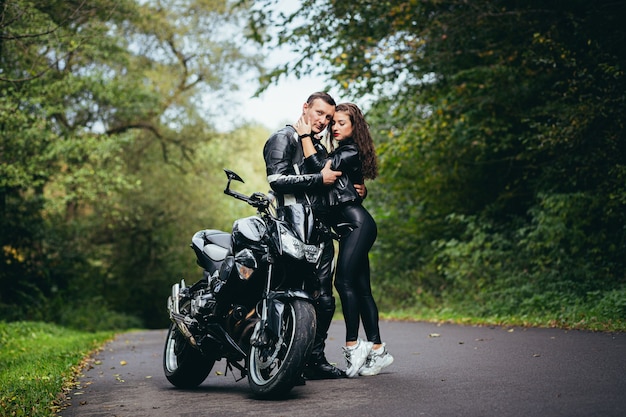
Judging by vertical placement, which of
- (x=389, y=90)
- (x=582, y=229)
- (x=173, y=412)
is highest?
(x=389, y=90)

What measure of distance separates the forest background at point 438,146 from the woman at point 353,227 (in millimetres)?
3528

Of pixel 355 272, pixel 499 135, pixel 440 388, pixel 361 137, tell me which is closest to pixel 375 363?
pixel 355 272

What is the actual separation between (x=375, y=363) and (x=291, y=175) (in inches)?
68.1

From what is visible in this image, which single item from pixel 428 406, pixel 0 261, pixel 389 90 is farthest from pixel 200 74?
pixel 428 406

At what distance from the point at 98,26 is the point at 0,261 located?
7.06 meters

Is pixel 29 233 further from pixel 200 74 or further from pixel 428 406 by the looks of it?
pixel 428 406

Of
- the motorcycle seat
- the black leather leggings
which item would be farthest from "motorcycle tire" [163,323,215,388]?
the black leather leggings

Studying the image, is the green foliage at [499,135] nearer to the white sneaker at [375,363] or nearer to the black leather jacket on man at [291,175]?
the white sneaker at [375,363]

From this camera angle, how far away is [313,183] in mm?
6199

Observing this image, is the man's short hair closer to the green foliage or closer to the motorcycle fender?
the motorcycle fender

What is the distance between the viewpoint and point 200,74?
31.8 metres

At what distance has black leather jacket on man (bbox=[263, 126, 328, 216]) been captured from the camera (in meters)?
6.19

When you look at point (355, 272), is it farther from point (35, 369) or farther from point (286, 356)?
point (35, 369)

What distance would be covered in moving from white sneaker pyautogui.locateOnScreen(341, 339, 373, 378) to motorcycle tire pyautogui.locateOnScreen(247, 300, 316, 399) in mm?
1025
